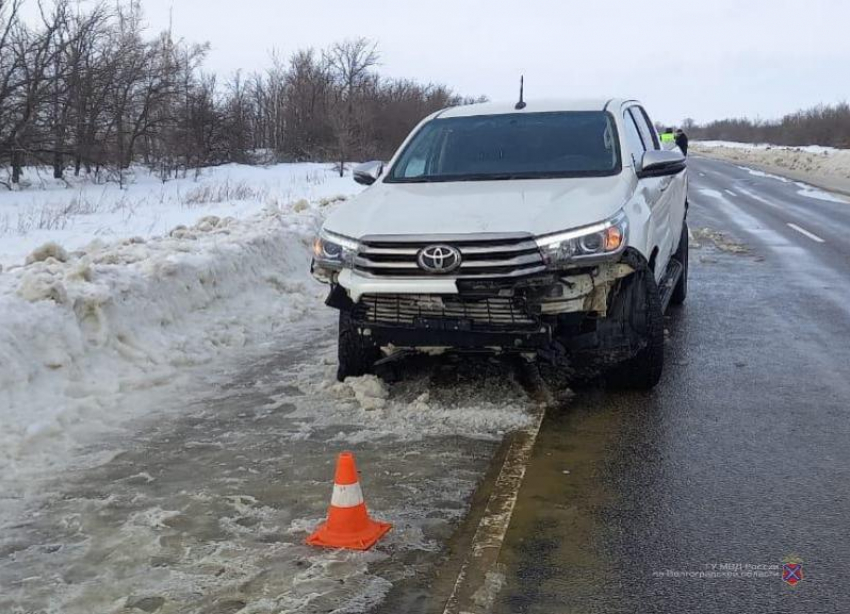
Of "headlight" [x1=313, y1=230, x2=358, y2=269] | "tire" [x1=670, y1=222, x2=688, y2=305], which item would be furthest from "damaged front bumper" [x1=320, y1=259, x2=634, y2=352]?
"tire" [x1=670, y1=222, x2=688, y2=305]

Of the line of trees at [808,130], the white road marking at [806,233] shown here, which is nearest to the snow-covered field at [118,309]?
the white road marking at [806,233]

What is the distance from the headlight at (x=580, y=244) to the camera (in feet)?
16.1

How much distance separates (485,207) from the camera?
17.5 feet

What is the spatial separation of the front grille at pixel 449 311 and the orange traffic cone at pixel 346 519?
1635 mm

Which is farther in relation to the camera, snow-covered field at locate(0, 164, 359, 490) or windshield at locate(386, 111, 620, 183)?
windshield at locate(386, 111, 620, 183)

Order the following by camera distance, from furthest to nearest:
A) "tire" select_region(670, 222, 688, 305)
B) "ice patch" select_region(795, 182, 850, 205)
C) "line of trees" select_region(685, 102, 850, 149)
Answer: "line of trees" select_region(685, 102, 850, 149) → "ice patch" select_region(795, 182, 850, 205) → "tire" select_region(670, 222, 688, 305)

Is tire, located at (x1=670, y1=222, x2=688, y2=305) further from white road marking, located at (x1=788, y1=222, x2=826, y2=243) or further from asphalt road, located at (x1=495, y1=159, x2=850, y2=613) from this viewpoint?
white road marking, located at (x1=788, y1=222, x2=826, y2=243)

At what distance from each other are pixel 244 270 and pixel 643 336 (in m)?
5.18

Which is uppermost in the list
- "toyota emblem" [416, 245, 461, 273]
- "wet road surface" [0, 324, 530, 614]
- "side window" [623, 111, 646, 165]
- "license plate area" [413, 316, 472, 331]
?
"side window" [623, 111, 646, 165]

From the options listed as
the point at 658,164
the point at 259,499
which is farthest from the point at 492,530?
the point at 658,164

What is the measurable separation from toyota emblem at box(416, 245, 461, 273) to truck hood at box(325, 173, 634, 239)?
0.38 ft

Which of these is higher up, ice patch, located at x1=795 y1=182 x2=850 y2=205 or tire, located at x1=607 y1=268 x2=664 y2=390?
ice patch, located at x1=795 y1=182 x2=850 y2=205

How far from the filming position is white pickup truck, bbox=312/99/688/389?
4.96 metres

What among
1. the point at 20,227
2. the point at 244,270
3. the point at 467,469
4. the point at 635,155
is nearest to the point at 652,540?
the point at 467,469
